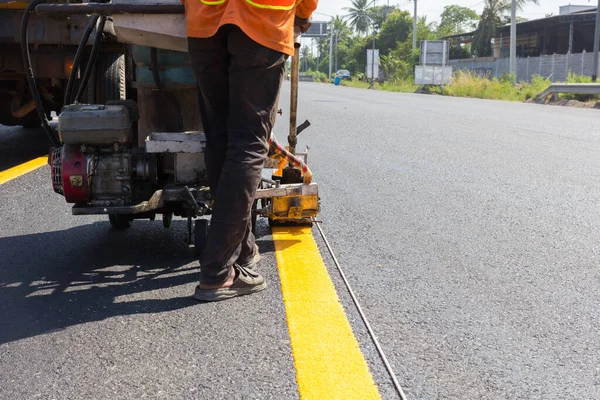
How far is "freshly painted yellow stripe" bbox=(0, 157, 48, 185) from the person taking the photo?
6.36m

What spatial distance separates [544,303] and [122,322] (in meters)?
1.64

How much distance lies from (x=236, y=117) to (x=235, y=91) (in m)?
0.10

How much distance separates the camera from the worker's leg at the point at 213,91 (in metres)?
3.06

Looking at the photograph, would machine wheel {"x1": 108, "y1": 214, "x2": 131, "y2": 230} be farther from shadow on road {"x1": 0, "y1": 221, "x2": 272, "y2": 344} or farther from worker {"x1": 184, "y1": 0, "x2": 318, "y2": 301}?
worker {"x1": 184, "y1": 0, "x2": 318, "y2": 301}

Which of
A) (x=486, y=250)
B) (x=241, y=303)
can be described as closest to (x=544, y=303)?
(x=486, y=250)

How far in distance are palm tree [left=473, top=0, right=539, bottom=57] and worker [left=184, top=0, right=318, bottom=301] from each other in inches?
2696

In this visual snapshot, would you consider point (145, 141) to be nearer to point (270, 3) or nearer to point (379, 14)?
point (270, 3)

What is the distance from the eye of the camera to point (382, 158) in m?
7.77

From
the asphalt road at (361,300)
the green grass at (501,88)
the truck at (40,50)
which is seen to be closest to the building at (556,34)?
the green grass at (501,88)

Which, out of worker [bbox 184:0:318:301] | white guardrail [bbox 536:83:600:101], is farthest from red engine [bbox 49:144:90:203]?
white guardrail [bbox 536:83:600:101]

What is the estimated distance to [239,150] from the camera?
3.06 meters

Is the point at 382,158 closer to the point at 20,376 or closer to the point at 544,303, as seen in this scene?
the point at 544,303

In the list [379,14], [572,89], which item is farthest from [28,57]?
[379,14]

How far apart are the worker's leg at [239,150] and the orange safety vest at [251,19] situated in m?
0.06
